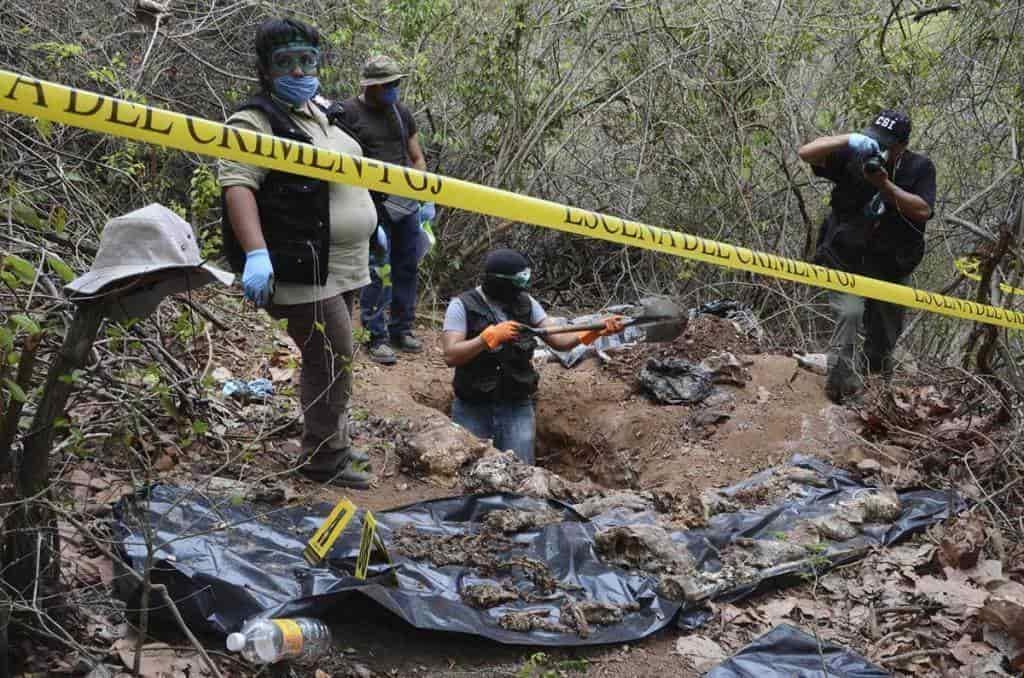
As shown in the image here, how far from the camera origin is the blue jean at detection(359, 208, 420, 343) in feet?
22.1

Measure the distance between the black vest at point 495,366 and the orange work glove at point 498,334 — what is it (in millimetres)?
253

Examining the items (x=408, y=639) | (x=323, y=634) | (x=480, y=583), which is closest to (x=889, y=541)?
(x=480, y=583)

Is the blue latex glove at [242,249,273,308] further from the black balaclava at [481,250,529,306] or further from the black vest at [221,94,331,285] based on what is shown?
the black balaclava at [481,250,529,306]

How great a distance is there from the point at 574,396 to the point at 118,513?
3.94 meters

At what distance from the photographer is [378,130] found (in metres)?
6.54

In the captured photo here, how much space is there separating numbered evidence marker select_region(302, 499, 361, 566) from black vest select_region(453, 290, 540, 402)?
7.81 feet

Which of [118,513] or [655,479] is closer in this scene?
[118,513]

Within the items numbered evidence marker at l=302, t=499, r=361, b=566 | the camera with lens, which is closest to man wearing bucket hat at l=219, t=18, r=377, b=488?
numbered evidence marker at l=302, t=499, r=361, b=566

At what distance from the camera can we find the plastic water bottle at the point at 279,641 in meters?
2.62

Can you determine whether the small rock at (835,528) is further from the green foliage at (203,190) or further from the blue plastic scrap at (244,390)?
the green foliage at (203,190)

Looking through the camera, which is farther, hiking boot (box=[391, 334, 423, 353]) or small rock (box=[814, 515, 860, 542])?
hiking boot (box=[391, 334, 423, 353])

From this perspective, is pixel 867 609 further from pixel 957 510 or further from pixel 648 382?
pixel 648 382

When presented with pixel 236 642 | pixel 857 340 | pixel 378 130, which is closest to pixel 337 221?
pixel 236 642

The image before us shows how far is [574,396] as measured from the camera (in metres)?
6.81
